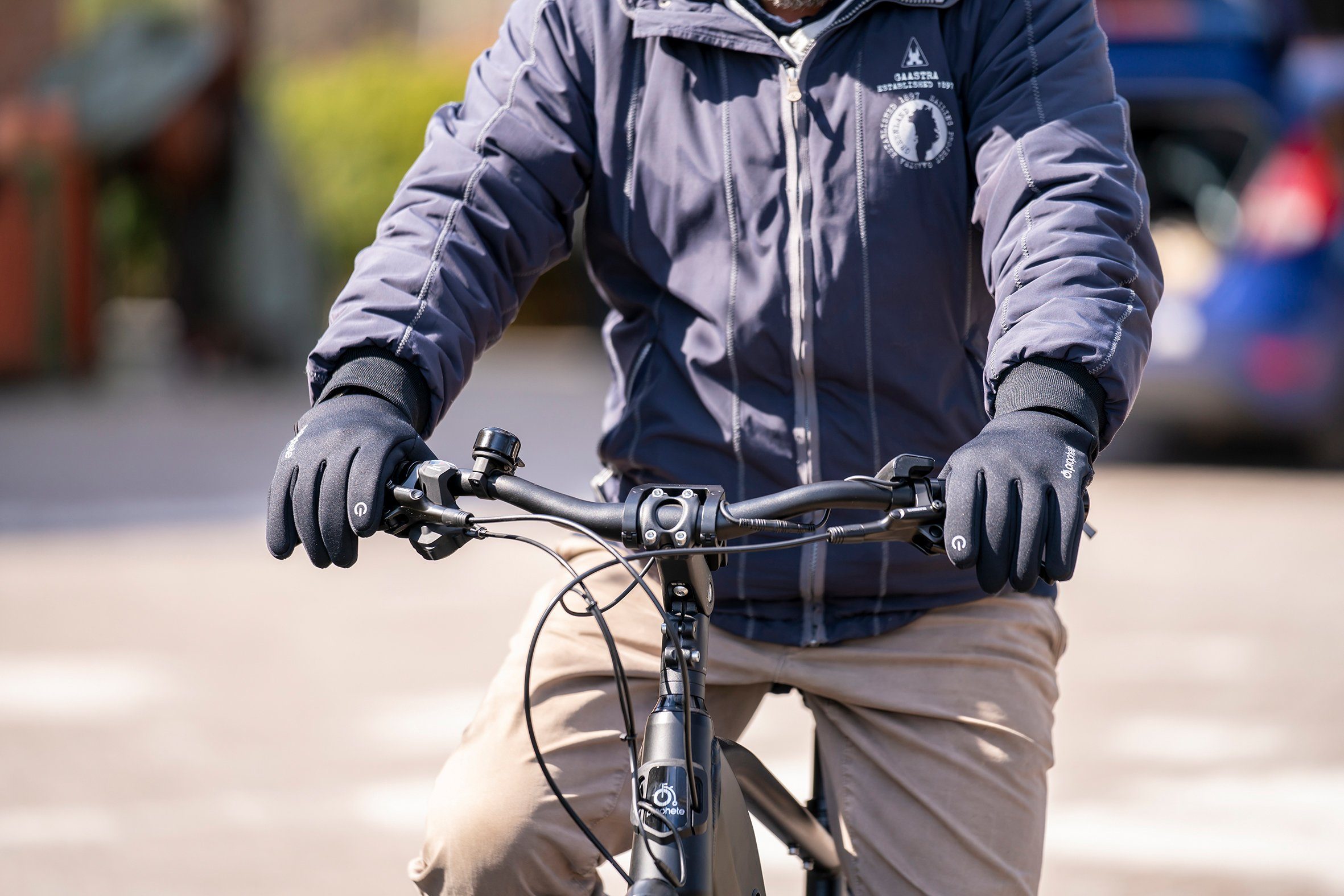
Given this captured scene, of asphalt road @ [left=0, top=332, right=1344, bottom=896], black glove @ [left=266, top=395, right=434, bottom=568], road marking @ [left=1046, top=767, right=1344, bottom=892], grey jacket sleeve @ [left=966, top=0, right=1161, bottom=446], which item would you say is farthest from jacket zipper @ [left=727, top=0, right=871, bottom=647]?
road marking @ [left=1046, top=767, right=1344, bottom=892]

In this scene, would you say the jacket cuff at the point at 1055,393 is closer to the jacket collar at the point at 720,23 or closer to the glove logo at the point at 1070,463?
the glove logo at the point at 1070,463

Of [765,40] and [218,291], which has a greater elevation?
[218,291]

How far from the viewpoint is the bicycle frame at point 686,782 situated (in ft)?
6.23

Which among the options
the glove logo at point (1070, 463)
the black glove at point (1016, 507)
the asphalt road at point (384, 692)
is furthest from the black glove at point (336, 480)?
the asphalt road at point (384, 692)

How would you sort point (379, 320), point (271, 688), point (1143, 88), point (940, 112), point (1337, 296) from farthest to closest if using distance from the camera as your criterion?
point (1143, 88) → point (1337, 296) → point (271, 688) → point (940, 112) → point (379, 320)

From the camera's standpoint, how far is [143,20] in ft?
52.9

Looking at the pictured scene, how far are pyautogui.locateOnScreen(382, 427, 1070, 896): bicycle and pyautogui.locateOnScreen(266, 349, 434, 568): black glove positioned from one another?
0.04 meters

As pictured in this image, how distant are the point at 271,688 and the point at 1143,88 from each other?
6477 millimetres

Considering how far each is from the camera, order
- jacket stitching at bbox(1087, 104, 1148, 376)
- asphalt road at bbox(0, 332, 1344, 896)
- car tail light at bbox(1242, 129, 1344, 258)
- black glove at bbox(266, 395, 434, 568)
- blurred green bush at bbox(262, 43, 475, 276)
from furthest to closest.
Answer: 1. blurred green bush at bbox(262, 43, 475, 276)
2. car tail light at bbox(1242, 129, 1344, 258)
3. asphalt road at bbox(0, 332, 1344, 896)
4. jacket stitching at bbox(1087, 104, 1148, 376)
5. black glove at bbox(266, 395, 434, 568)

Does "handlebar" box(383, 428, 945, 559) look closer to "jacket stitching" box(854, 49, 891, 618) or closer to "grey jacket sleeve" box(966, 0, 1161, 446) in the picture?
"grey jacket sleeve" box(966, 0, 1161, 446)

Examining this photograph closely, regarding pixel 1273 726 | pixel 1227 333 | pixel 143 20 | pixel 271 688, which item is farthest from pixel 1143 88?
pixel 143 20

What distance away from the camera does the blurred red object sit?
44.4 feet

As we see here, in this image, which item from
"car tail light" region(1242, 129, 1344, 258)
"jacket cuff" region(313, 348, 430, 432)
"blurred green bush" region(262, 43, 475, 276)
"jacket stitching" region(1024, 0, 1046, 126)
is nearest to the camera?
"jacket cuff" region(313, 348, 430, 432)

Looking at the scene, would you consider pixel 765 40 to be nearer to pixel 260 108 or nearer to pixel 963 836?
pixel 963 836
